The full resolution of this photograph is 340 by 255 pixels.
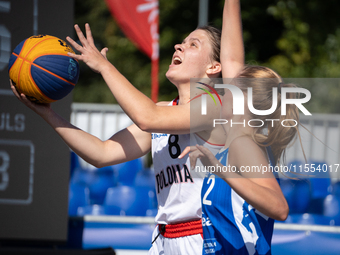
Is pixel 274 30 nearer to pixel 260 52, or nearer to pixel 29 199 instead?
pixel 260 52

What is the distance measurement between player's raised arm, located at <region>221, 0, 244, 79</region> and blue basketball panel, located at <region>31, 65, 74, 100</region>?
92 cm

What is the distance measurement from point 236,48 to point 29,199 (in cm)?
246

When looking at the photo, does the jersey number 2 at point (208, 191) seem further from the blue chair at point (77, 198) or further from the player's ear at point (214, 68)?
the blue chair at point (77, 198)

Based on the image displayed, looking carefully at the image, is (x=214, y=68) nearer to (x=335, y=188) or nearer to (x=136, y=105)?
(x=136, y=105)

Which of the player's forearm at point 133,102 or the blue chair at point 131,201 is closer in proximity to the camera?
the player's forearm at point 133,102

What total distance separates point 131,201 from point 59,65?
280 centimetres

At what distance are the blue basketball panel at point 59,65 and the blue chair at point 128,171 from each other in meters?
4.13

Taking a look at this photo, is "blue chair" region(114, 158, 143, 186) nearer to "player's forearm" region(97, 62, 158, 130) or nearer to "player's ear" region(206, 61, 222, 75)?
"player's ear" region(206, 61, 222, 75)

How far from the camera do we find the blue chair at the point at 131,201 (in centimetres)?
472

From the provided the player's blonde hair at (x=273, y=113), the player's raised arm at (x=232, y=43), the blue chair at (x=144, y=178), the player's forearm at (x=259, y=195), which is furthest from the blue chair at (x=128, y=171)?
the player's forearm at (x=259, y=195)

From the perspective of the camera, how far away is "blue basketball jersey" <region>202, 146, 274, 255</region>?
1724 mm

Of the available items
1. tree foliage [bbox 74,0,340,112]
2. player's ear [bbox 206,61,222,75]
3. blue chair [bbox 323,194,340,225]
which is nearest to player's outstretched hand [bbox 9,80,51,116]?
player's ear [bbox 206,61,222,75]

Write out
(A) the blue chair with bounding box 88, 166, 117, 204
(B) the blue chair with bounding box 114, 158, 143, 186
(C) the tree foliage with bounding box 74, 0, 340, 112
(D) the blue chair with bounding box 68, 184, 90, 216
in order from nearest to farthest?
(D) the blue chair with bounding box 68, 184, 90, 216 < (A) the blue chair with bounding box 88, 166, 117, 204 < (B) the blue chair with bounding box 114, 158, 143, 186 < (C) the tree foliage with bounding box 74, 0, 340, 112

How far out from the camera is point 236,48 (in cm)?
220
